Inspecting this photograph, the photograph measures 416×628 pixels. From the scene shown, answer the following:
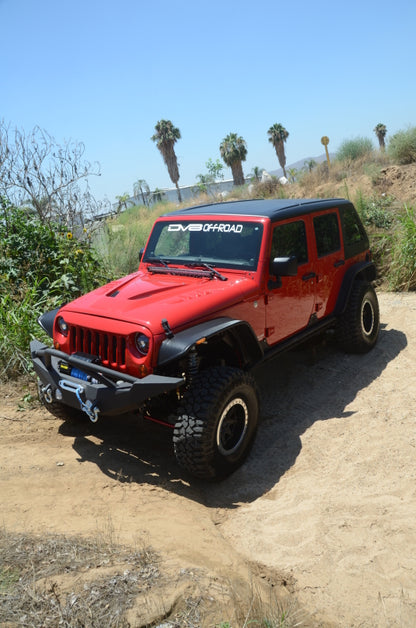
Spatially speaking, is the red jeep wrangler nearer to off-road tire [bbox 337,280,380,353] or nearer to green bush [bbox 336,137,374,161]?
off-road tire [bbox 337,280,380,353]

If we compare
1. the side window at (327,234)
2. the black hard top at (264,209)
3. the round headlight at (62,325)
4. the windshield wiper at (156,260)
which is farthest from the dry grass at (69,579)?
the side window at (327,234)

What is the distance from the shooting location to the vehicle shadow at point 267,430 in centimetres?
378

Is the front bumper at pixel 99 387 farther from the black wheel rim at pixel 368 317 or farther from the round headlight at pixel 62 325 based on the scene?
the black wheel rim at pixel 368 317

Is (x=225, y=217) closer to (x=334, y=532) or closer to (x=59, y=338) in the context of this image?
(x=59, y=338)

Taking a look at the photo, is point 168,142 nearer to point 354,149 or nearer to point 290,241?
point 354,149

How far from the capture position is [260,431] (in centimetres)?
450

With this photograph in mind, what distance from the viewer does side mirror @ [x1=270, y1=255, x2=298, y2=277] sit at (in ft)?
13.5

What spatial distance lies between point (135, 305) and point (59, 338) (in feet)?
2.35

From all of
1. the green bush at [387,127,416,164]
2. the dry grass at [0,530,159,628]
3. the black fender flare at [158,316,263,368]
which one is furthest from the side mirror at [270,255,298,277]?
the green bush at [387,127,416,164]

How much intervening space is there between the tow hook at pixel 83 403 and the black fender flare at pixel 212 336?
532 millimetres

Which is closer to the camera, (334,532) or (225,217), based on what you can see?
(334,532)

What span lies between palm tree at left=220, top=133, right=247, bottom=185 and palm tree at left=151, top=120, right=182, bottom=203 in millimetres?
3873

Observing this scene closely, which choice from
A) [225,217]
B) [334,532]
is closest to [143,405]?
[334,532]

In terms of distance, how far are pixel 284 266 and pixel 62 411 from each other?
7.08 ft
